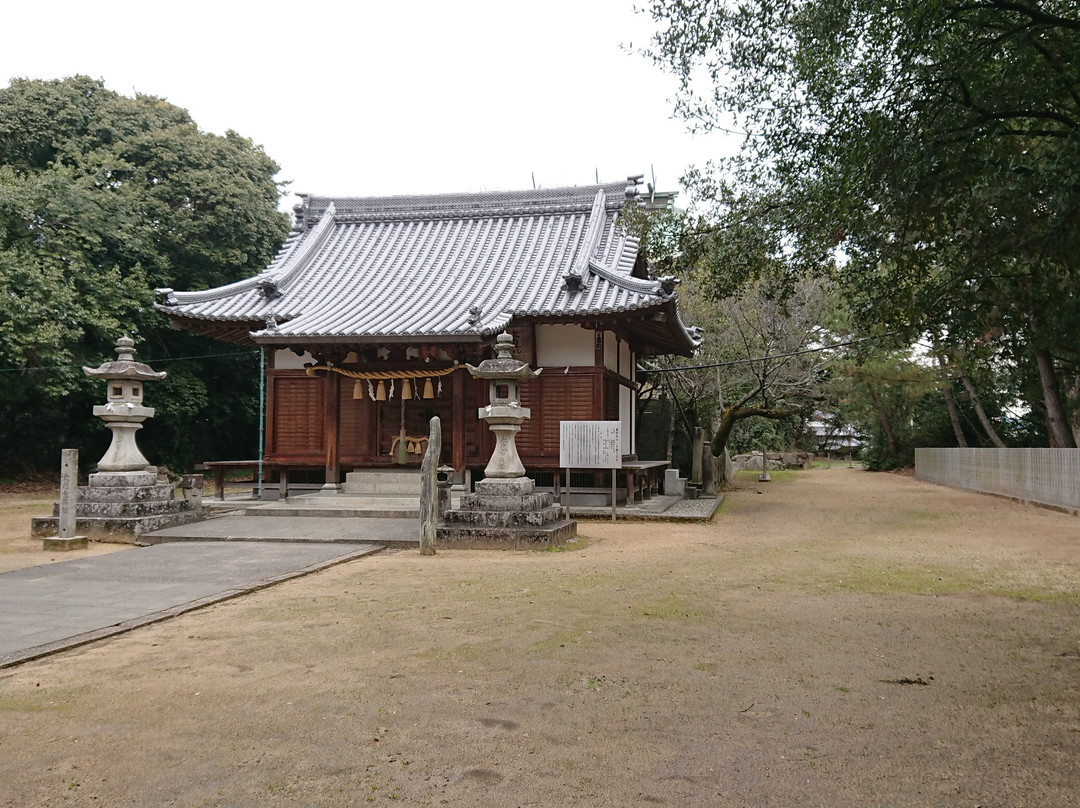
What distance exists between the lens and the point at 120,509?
11281 mm

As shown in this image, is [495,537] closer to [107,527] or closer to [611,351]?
[107,527]

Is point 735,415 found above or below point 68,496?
above

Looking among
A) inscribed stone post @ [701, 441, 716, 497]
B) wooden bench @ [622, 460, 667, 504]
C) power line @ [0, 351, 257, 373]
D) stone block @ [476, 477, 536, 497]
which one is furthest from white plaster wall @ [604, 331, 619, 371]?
power line @ [0, 351, 257, 373]

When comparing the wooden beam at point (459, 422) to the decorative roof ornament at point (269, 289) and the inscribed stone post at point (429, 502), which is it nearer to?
the decorative roof ornament at point (269, 289)

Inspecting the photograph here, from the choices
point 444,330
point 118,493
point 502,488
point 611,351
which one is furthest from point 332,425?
point 502,488

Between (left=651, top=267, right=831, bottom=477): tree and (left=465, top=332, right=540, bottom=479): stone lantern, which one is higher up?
(left=651, top=267, right=831, bottom=477): tree

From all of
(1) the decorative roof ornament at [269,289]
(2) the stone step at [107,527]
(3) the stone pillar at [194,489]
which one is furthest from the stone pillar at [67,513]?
(1) the decorative roof ornament at [269,289]

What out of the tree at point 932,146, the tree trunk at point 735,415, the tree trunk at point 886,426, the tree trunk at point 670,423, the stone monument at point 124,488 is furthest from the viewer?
the tree trunk at point 886,426

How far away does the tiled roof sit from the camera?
15258mm

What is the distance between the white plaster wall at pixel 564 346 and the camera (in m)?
16.1

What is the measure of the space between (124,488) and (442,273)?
8.97 m

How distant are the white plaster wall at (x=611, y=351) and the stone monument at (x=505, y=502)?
17.9ft

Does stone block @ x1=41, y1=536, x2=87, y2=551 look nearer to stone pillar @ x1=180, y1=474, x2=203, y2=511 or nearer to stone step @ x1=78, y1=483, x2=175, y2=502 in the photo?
stone step @ x1=78, y1=483, x2=175, y2=502

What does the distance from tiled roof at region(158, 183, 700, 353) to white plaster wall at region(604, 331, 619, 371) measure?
1.20 meters
